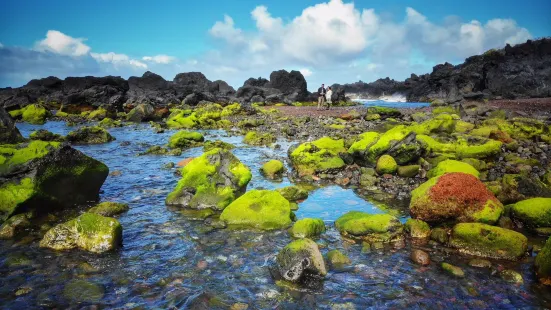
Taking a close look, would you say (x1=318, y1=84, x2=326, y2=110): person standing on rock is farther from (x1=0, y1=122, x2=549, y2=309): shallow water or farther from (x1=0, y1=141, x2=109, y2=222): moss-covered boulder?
(x1=0, y1=122, x2=549, y2=309): shallow water

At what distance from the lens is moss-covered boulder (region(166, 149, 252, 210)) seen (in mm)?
11320

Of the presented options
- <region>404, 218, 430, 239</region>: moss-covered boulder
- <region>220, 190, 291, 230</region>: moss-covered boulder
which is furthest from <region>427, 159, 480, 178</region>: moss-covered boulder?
<region>220, 190, 291, 230</region>: moss-covered boulder

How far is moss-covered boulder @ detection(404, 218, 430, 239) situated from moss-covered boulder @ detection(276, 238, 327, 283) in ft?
10.6

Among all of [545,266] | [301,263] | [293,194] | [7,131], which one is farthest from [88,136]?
[545,266]

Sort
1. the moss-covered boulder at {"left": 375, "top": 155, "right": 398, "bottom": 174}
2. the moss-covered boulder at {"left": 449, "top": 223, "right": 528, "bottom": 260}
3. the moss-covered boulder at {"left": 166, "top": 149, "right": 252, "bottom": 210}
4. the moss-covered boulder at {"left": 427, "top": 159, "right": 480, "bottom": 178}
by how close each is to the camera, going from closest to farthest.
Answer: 1. the moss-covered boulder at {"left": 449, "top": 223, "right": 528, "bottom": 260}
2. the moss-covered boulder at {"left": 166, "top": 149, "right": 252, "bottom": 210}
3. the moss-covered boulder at {"left": 427, "top": 159, "right": 480, "bottom": 178}
4. the moss-covered boulder at {"left": 375, "top": 155, "right": 398, "bottom": 174}

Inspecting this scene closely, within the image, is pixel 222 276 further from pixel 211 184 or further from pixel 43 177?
pixel 43 177

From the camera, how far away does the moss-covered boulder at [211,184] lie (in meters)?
11.3

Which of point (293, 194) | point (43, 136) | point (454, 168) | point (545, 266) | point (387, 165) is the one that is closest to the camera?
point (545, 266)

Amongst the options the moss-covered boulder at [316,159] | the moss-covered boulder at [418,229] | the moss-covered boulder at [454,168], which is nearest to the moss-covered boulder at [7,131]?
the moss-covered boulder at [316,159]

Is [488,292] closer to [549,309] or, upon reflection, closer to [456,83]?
[549,309]

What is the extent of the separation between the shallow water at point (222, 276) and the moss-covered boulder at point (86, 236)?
230mm

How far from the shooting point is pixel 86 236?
794 cm

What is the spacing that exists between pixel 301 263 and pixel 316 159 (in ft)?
30.2

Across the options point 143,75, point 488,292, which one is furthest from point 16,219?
point 143,75
